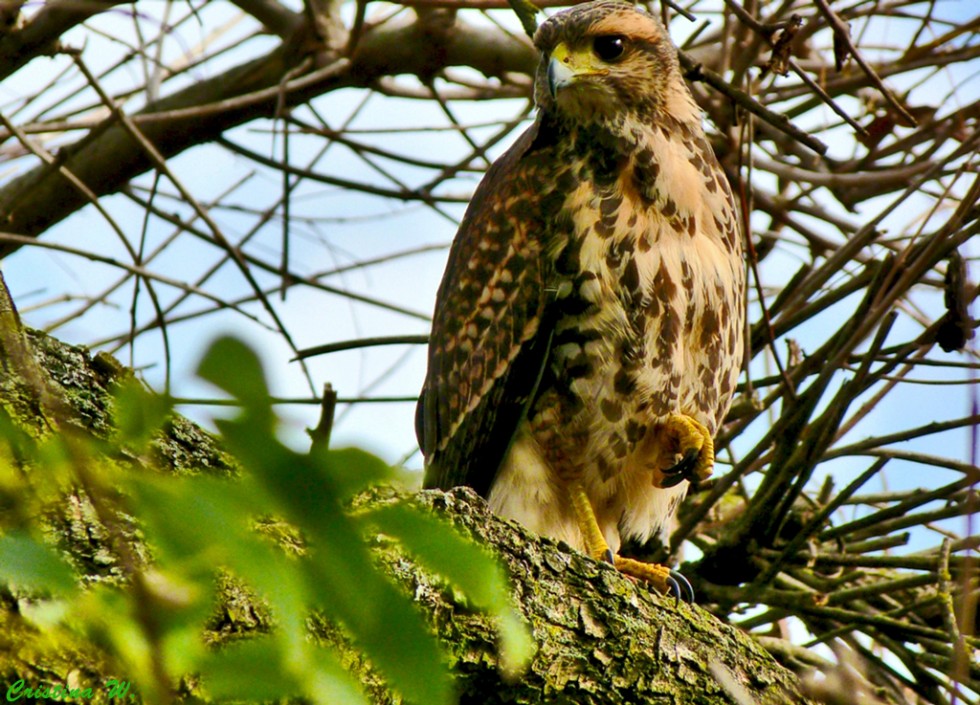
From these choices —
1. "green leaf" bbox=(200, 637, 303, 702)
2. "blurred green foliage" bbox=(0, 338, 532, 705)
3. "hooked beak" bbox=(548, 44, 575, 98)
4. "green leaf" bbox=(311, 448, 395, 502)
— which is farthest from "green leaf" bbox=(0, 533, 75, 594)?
"hooked beak" bbox=(548, 44, 575, 98)

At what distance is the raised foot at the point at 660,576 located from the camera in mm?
2947

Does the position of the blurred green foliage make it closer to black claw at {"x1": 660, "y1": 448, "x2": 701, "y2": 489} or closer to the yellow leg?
the yellow leg

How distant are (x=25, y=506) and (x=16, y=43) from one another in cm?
266

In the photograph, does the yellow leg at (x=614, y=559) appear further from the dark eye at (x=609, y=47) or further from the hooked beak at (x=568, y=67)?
the dark eye at (x=609, y=47)

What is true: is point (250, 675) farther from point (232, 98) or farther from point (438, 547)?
point (232, 98)

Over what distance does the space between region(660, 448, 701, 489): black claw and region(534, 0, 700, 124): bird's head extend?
1.02 m

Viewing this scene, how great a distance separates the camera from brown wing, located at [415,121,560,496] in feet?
10.7

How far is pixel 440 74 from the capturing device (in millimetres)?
4117

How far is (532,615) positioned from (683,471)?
1.24 metres

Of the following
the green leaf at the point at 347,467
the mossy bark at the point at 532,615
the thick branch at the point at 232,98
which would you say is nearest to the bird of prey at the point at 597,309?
the thick branch at the point at 232,98

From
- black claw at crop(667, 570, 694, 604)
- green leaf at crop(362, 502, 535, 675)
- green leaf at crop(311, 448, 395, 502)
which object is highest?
black claw at crop(667, 570, 694, 604)

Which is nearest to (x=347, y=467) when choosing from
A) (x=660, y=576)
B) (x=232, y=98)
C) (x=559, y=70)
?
(x=660, y=576)
